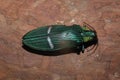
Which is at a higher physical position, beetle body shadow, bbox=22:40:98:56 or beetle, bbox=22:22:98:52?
beetle, bbox=22:22:98:52

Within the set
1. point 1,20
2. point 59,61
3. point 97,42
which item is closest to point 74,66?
point 59,61

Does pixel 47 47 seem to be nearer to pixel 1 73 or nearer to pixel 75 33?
pixel 75 33

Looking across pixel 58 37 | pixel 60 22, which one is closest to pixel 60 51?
pixel 58 37

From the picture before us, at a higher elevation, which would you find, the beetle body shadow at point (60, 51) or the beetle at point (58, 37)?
the beetle at point (58, 37)
